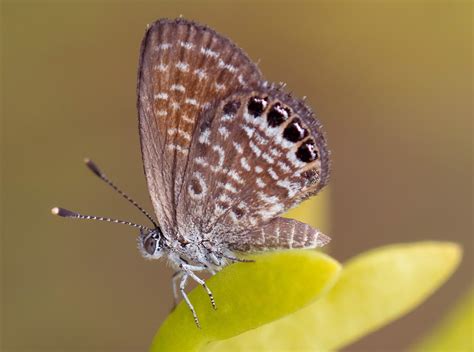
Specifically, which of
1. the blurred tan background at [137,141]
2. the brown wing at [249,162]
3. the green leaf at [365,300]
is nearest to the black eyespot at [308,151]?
the brown wing at [249,162]

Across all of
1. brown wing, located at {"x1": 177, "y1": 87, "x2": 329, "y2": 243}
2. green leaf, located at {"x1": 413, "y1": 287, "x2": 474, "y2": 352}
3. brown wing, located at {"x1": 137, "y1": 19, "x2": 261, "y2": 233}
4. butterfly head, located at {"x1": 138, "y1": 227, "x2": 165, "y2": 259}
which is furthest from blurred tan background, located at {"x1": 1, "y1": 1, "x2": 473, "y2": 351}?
green leaf, located at {"x1": 413, "y1": 287, "x2": 474, "y2": 352}

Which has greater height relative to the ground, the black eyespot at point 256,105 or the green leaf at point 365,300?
the black eyespot at point 256,105

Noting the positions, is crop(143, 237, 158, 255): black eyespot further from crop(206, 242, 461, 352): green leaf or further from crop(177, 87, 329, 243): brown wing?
crop(206, 242, 461, 352): green leaf

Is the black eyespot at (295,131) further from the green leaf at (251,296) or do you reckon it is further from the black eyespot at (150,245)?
the green leaf at (251,296)

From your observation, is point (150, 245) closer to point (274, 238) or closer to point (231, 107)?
point (274, 238)

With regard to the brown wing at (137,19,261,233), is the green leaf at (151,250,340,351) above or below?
below

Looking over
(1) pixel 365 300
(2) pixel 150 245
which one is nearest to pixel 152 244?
(2) pixel 150 245
